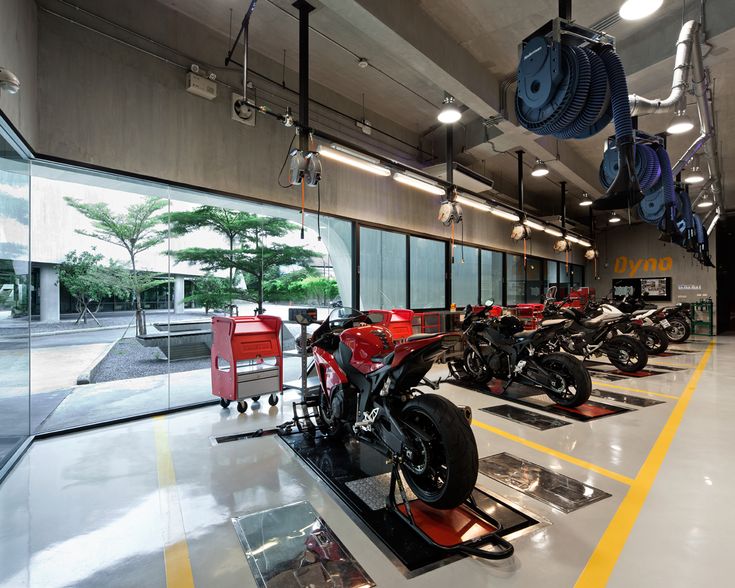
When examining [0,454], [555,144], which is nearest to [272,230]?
[0,454]

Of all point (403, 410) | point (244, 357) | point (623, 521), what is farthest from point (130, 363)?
point (623, 521)

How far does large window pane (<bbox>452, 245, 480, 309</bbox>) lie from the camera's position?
9414 millimetres

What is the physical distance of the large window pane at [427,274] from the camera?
8.16 meters

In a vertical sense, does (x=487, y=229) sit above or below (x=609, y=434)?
above

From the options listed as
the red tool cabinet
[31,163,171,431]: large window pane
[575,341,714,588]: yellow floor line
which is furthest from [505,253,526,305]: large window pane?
[31,163,171,431]: large window pane

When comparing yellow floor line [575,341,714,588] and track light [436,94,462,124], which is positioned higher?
track light [436,94,462,124]

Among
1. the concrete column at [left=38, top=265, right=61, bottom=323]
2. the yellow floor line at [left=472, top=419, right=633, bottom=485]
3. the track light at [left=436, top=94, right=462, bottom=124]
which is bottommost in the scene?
the yellow floor line at [left=472, top=419, right=633, bottom=485]

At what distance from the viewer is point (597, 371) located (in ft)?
21.0

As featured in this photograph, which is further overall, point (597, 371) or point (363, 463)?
point (597, 371)

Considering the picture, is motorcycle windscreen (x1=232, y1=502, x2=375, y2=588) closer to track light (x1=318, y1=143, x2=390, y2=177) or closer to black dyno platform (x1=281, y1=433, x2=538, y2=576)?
black dyno platform (x1=281, y1=433, x2=538, y2=576)

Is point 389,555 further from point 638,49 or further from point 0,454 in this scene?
point 638,49

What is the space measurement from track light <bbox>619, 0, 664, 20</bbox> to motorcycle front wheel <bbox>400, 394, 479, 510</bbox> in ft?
11.3

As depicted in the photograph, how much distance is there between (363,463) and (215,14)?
512cm

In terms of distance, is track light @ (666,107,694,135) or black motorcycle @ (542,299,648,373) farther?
black motorcycle @ (542,299,648,373)
